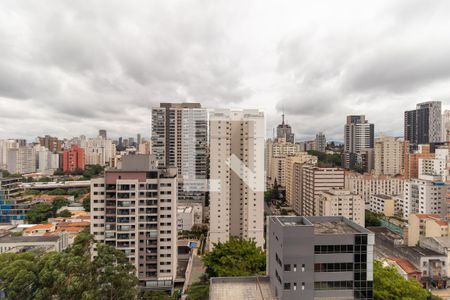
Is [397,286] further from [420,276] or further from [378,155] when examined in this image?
[378,155]

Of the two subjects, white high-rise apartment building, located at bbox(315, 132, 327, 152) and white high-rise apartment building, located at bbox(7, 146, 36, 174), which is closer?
white high-rise apartment building, located at bbox(7, 146, 36, 174)

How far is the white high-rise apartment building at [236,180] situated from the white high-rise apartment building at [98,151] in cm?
4243

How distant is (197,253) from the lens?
19.5m

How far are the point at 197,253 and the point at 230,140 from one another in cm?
855

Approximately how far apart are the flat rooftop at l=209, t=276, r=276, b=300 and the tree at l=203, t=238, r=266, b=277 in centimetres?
198

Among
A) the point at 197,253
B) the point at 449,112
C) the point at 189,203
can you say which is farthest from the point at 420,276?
the point at 449,112

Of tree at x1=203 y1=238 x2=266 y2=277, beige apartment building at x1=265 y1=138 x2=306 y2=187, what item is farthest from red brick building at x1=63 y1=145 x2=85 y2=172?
tree at x1=203 y1=238 x2=266 y2=277

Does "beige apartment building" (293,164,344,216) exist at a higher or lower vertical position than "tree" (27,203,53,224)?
higher

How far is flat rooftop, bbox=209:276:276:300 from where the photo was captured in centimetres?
866

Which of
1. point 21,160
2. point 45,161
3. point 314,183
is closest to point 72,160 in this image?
point 45,161

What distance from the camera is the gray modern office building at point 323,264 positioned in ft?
25.4

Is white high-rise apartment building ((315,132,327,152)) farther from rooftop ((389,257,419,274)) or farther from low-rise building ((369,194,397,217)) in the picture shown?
rooftop ((389,257,419,274))

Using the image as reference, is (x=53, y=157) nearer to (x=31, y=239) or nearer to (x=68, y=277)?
(x=31, y=239)

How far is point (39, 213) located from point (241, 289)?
23418 mm
